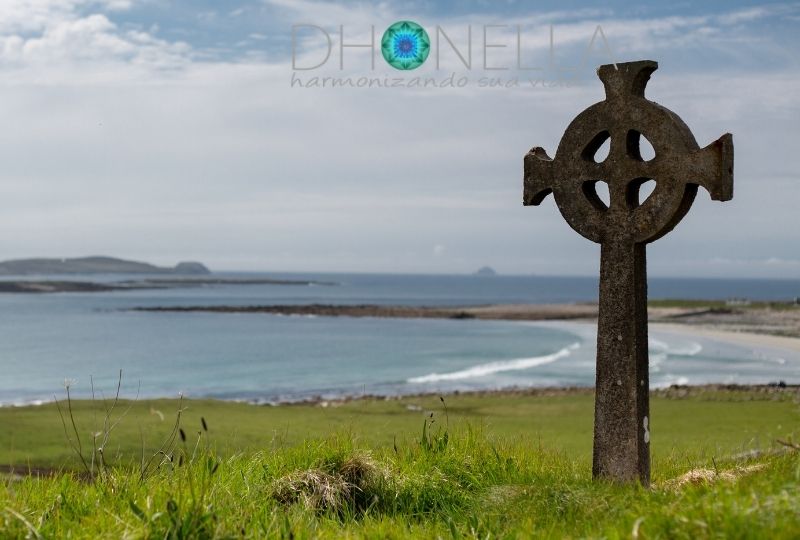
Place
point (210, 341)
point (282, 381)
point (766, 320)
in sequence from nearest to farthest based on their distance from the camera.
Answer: point (282, 381) < point (210, 341) < point (766, 320)

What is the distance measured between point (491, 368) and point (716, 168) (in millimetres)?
35659

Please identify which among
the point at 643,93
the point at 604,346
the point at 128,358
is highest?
the point at 643,93

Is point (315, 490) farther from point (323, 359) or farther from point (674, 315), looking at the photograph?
point (674, 315)

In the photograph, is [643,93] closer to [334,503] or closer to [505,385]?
[334,503]

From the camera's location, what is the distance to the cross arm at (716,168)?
747 centimetres

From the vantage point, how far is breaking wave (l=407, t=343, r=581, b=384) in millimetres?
38938

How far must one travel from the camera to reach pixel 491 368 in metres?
42.6

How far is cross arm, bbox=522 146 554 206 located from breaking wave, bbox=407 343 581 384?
29.3 meters

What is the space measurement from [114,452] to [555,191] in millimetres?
11703

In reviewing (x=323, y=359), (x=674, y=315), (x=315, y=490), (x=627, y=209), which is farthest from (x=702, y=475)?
(x=674, y=315)

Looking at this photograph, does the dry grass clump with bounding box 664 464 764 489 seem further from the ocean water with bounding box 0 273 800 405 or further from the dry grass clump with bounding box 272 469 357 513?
the ocean water with bounding box 0 273 800 405

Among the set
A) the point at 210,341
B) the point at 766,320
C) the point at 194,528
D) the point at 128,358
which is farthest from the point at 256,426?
the point at 766,320

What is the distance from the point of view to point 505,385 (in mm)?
35594

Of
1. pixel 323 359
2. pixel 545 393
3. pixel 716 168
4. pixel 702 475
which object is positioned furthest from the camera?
pixel 323 359
